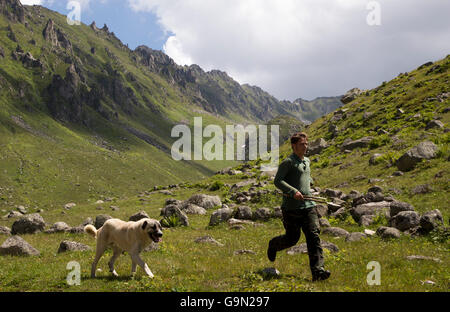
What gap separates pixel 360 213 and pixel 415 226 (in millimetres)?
3816

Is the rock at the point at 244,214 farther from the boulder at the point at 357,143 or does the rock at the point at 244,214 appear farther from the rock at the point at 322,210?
the boulder at the point at 357,143

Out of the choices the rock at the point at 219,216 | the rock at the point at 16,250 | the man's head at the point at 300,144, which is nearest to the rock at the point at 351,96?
the rock at the point at 219,216

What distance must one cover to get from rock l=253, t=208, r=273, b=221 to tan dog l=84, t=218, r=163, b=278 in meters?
12.9

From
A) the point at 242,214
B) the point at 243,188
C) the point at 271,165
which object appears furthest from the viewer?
the point at 271,165

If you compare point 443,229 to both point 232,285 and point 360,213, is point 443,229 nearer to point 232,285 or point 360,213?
point 360,213

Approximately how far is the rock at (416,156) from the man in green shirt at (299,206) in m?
20.0

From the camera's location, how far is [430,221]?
14.0m

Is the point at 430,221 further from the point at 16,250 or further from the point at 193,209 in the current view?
the point at 16,250

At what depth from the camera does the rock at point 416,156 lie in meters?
25.1

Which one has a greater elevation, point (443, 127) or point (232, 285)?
point (443, 127)

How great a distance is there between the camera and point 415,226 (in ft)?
48.4

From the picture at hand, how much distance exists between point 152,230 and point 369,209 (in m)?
14.0

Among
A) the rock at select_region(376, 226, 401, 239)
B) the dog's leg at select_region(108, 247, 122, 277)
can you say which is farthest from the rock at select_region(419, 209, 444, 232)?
the dog's leg at select_region(108, 247, 122, 277)
